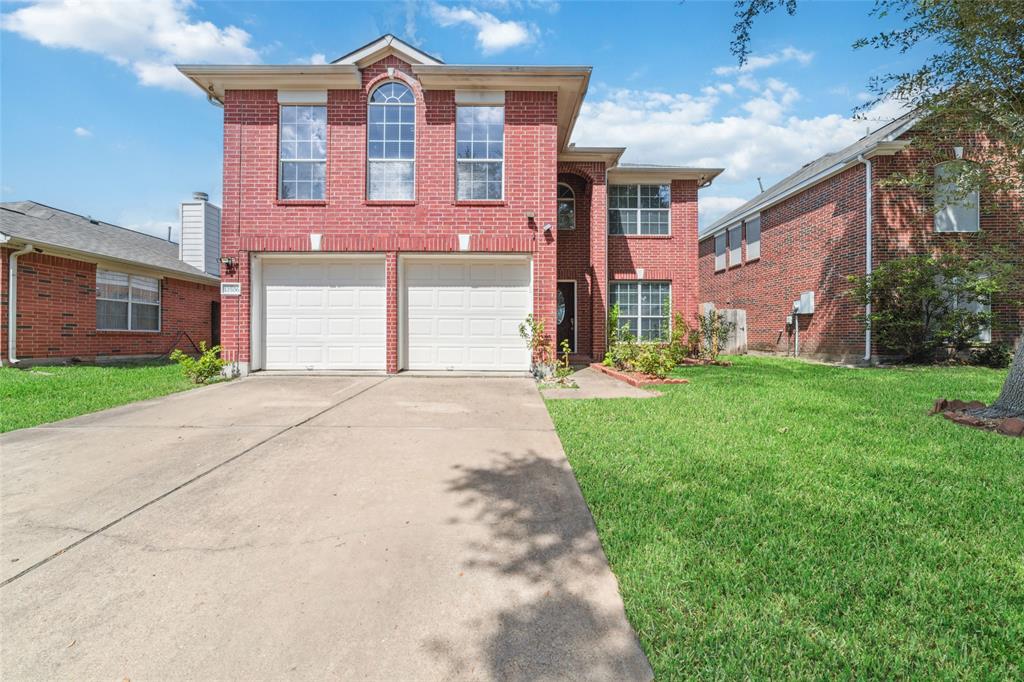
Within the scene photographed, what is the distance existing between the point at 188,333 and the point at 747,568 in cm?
1897

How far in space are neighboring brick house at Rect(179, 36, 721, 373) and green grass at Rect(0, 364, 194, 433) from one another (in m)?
1.70

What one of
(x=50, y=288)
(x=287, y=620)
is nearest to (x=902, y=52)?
(x=287, y=620)

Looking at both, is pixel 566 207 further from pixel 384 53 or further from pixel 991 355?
pixel 991 355

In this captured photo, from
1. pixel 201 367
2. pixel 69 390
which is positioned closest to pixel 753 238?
pixel 201 367

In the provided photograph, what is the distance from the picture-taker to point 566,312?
1391 centimetres

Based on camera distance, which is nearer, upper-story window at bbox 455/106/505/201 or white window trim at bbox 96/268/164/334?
upper-story window at bbox 455/106/505/201

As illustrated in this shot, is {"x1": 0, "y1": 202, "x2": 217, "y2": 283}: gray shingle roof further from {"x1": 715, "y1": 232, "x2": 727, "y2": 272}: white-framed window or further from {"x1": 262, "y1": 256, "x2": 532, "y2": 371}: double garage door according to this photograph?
{"x1": 715, "y1": 232, "x2": 727, "y2": 272}: white-framed window

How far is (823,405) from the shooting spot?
6207 millimetres

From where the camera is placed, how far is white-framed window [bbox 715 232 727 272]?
65.9 ft

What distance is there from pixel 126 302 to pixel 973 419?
Result: 1913 centimetres

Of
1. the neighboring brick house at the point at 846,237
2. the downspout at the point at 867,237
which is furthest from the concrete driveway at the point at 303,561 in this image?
the downspout at the point at 867,237

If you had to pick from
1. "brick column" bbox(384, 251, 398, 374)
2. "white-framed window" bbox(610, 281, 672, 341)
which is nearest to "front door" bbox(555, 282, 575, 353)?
"white-framed window" bbox(610, 281, 672, 341)

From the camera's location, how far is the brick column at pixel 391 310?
→ 31.4ft

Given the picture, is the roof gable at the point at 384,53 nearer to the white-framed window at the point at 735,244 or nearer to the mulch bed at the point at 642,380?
the mulch bed at the point at 642,380
